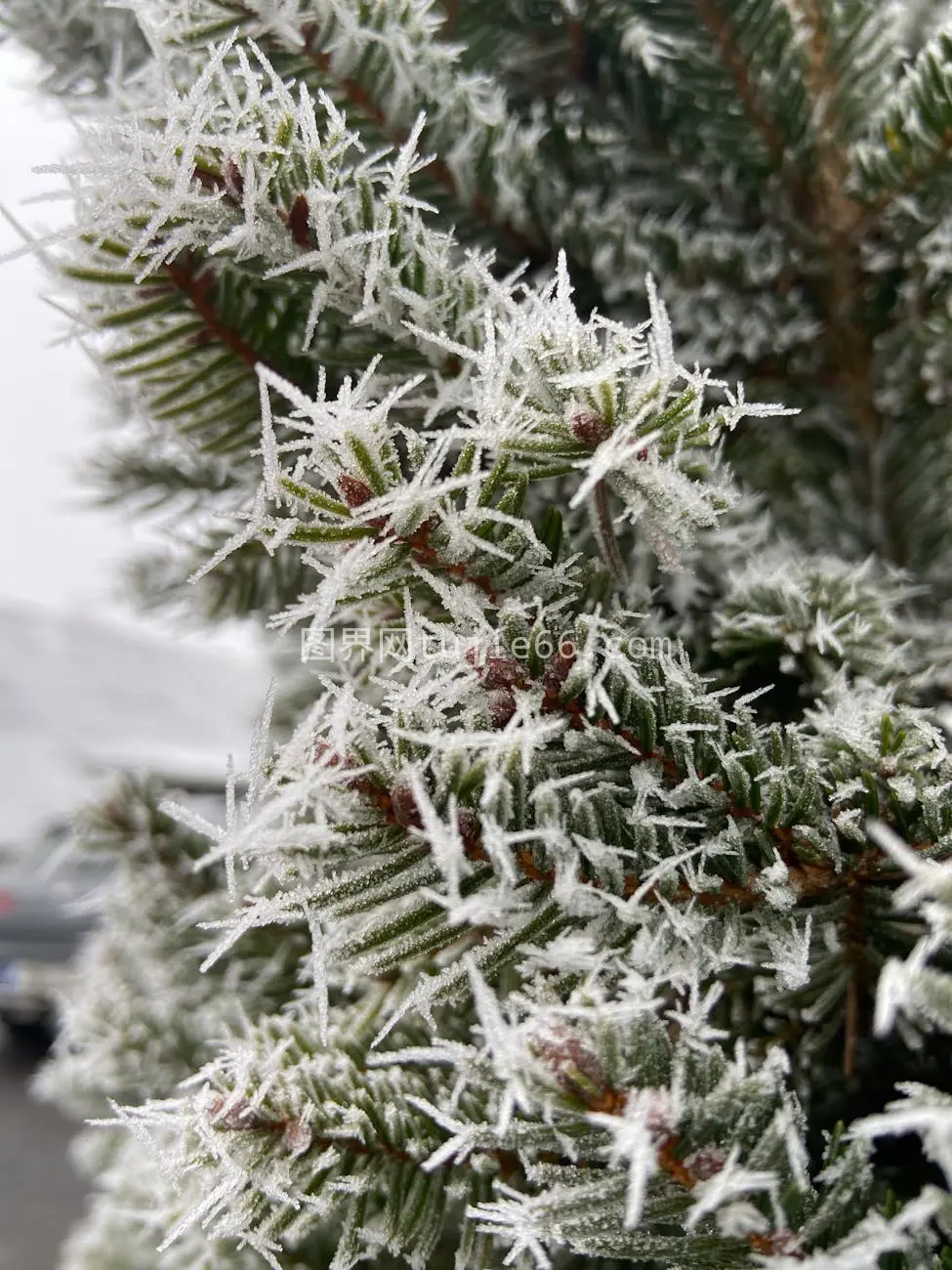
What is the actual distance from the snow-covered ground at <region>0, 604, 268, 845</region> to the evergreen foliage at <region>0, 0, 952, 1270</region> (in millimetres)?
4126

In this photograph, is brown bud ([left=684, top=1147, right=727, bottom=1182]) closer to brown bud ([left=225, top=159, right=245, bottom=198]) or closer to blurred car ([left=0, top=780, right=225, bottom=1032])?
brown bud ([left=225, top=159, right=245, bottom=198])

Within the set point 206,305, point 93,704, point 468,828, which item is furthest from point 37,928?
point 468,828

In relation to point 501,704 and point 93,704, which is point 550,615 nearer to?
point 501,704

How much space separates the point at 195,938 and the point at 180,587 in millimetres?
262

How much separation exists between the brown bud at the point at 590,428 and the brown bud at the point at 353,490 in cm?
7

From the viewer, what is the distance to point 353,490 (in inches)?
13.1

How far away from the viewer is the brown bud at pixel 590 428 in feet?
1.10

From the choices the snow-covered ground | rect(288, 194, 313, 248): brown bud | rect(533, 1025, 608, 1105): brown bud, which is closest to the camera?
rect(533, 1025, 608, 1105): brown bud

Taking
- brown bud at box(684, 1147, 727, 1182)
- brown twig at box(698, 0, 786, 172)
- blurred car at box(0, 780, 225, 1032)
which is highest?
brown twig at box(698, 0, 786, 172)

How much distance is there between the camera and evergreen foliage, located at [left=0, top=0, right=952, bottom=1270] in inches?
12.9

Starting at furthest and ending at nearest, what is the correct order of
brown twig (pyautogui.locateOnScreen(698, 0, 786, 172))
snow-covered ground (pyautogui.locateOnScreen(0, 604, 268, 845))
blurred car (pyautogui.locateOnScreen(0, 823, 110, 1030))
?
snow-covered ground (pyautogui.locateOnScreen(0, 604, 268, 845))
blurred car (pyautogui.locateOnScreen(0, 823, 110, 1030))
brown twig (pyautogui.locateOnScreen(698, 0, 786, 172))

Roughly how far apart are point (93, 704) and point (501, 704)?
19.3ft

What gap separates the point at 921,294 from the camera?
2.05 feet

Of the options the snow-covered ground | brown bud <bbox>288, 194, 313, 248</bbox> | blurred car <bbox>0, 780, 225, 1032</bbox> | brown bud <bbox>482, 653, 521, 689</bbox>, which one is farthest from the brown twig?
the snow-covered ground
